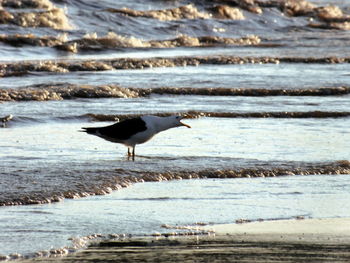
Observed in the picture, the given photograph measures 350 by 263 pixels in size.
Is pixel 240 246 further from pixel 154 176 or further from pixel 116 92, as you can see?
pixel 116 92

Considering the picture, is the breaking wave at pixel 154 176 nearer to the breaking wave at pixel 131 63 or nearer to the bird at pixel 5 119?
the bird at pixel 5 119

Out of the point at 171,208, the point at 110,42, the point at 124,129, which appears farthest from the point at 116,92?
the point at 110,42

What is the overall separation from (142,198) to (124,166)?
5.01ft

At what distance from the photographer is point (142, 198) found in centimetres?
845

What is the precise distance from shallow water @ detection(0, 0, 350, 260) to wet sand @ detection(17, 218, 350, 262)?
29cm

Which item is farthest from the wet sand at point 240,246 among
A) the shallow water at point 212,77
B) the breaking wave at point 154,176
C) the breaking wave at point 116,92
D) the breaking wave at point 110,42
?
the breaking wave at point 110,42

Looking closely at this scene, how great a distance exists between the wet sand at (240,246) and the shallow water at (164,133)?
292 millimetres

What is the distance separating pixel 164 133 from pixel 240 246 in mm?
5860

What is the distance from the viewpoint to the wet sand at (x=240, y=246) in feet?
21.5

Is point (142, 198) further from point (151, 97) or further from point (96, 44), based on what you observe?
point (96, 44)

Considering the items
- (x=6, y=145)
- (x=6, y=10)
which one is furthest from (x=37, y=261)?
(x=6, y=10)

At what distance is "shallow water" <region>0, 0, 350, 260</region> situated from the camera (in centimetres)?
797

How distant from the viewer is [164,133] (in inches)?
500

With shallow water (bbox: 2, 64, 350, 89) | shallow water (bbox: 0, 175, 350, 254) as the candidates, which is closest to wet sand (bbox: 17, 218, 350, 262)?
shallow water (bbox: 0, 175, 350, 254)
